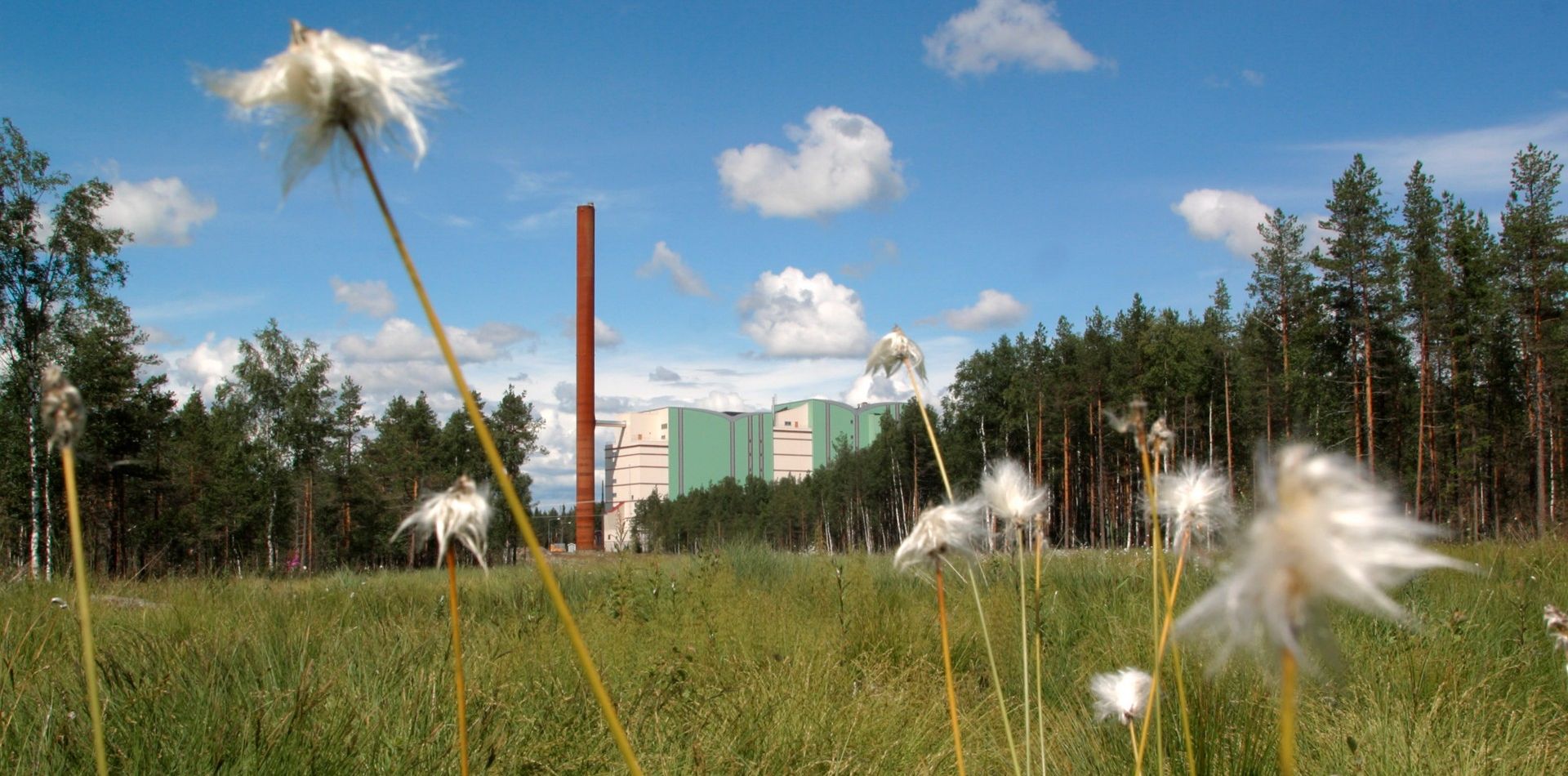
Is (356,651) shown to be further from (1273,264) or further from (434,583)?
(1273,264)

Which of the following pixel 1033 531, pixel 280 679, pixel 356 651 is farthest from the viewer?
pixel 356 651

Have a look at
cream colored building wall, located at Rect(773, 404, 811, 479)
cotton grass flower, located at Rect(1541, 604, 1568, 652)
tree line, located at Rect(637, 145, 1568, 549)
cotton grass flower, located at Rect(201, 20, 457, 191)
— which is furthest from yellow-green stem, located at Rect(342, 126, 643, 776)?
cream colored building wall, located at Rect(773, 404, 811, 479)

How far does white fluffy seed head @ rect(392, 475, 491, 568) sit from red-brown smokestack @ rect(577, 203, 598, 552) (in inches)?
871

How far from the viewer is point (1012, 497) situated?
1.78 meters

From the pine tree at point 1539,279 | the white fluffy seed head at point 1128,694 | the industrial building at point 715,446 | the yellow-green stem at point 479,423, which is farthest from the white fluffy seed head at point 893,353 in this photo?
the industrial building at point 715,446

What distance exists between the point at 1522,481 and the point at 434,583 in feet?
145

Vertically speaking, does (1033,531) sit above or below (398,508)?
above

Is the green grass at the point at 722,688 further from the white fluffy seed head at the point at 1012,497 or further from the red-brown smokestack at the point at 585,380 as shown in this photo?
the red-brown smokestack at the point at 585,380

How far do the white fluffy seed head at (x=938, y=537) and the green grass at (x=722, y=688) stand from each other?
585mm

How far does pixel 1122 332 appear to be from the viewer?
43.7 metres

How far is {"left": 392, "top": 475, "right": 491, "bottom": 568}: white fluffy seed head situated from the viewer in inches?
40.8

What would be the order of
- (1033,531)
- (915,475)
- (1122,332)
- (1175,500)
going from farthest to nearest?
(915,475) < (1122,332) < (1033,531) < (1175,500)

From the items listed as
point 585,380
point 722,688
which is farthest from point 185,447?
point 722,688

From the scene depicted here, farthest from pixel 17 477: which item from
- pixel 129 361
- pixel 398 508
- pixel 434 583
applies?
pixel 434 583
